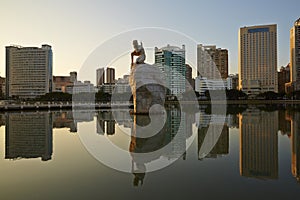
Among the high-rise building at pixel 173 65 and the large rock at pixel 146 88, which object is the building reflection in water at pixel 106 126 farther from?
the high-rise building at pixel 173 65

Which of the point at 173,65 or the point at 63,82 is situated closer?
the point at 173,65

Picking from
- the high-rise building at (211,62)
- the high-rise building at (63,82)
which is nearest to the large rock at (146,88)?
the high-rise building at (211,62)

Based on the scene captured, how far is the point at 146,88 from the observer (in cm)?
2006

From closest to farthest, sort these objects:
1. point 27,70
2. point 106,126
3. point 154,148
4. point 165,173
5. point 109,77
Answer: point 165,173 → point 154,148 → point 106,126 → point 27,70 → point 109,77

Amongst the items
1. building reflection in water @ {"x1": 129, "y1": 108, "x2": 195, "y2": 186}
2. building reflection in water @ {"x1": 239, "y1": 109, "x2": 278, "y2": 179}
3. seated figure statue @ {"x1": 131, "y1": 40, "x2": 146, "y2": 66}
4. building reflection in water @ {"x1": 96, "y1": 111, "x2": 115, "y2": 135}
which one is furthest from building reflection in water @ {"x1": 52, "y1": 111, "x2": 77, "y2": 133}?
building reflection in water @ {"x1": 239, "y1": 109, "x2": 278, "y2": 179}

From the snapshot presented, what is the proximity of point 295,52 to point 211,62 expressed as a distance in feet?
94.6

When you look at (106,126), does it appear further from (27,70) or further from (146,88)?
(27,70)

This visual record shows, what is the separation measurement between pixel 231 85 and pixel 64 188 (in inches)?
4081

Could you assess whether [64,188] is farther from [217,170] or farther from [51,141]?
[51,141]

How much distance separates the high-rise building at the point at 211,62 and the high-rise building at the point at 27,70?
42726mm

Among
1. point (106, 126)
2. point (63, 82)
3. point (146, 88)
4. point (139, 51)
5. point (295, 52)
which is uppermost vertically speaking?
point (295, 52)

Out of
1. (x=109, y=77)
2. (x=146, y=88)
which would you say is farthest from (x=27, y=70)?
(x=146, y=88)

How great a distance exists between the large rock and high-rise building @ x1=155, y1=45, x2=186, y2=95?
18195 millimetres

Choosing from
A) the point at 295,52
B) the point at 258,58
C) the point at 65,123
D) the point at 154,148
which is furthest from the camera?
the point at 258,58
